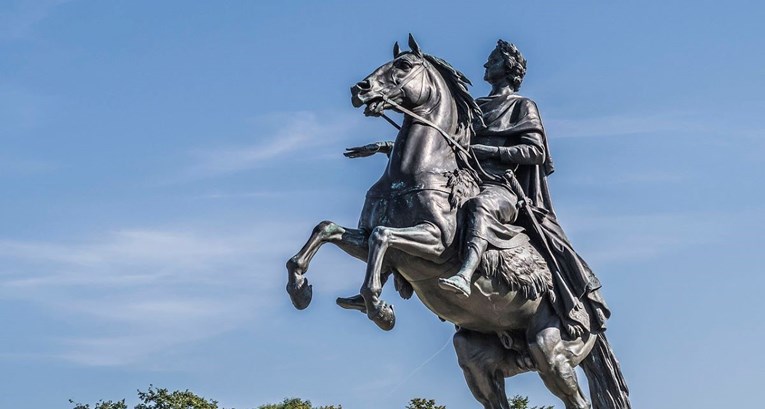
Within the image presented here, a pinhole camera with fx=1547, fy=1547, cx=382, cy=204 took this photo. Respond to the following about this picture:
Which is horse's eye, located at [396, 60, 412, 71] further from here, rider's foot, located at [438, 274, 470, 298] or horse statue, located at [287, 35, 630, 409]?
rider's foot, located at [438, 274, 470, 298]

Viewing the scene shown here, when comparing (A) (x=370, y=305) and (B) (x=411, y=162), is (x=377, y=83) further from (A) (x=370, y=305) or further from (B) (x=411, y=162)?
(A) (x=370, y=305)

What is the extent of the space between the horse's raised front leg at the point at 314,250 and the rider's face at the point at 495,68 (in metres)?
2.64

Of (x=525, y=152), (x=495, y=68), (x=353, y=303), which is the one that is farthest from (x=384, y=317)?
(x=495, y=68)

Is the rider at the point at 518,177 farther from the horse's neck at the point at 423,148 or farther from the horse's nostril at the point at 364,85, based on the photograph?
the horse's nostril at the point at 364,85

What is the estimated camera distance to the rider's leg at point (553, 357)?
15328mm

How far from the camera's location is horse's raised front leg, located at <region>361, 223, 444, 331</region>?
13984 millimetres

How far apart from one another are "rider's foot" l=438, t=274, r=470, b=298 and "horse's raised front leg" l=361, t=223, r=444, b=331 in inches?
16.0

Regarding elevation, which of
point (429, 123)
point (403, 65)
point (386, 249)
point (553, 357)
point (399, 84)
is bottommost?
point (553, 357)

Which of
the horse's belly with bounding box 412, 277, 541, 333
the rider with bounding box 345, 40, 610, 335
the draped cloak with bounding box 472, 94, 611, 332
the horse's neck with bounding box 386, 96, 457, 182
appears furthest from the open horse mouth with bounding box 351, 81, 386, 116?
the horse's belly with bounding box 412, 277, 541, 333

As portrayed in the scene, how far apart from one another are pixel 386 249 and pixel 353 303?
40.0 inches

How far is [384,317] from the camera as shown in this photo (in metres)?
14.4

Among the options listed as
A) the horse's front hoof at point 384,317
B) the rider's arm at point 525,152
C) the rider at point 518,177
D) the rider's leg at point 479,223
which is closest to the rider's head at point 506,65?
the rider at point 518,177

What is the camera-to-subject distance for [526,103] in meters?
16.0

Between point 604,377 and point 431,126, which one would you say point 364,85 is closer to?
point 431,126
